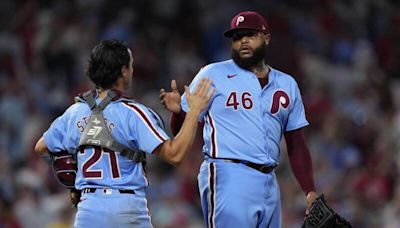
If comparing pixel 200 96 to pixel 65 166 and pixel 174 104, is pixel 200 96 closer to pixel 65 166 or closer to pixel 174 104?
pixel 174 104

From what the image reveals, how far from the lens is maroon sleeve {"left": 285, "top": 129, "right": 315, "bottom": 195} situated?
22.6 feet

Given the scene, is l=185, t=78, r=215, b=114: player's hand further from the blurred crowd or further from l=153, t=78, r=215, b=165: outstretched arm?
the blurred crowd

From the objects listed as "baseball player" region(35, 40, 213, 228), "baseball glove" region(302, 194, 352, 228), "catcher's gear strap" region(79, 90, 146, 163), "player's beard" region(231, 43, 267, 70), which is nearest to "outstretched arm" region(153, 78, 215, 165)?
"baseball player" region(35, 40, 213, 228)

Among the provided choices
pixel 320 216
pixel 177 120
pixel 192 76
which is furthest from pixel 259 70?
pixel 192 76

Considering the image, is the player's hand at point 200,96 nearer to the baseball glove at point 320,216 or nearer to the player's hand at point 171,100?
the player's hand at point 171,100

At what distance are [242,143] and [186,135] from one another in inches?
27.2

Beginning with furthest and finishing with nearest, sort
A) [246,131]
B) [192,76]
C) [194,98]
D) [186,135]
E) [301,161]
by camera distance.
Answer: [192,76]
[301,161]
[246,131]
[194,98]
[186,135]

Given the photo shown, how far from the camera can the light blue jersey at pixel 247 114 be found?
668 centimetres

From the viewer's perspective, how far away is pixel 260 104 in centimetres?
676

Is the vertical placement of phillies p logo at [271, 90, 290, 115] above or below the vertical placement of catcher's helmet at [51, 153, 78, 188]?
above

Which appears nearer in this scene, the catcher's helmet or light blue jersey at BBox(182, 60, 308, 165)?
the catcher's helmet

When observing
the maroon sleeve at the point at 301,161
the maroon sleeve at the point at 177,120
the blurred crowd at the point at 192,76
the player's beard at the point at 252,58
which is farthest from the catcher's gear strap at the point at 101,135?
the blurred crowd at the point at 192,76

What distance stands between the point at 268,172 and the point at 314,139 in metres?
4.97

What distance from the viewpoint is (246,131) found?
22.0ft
